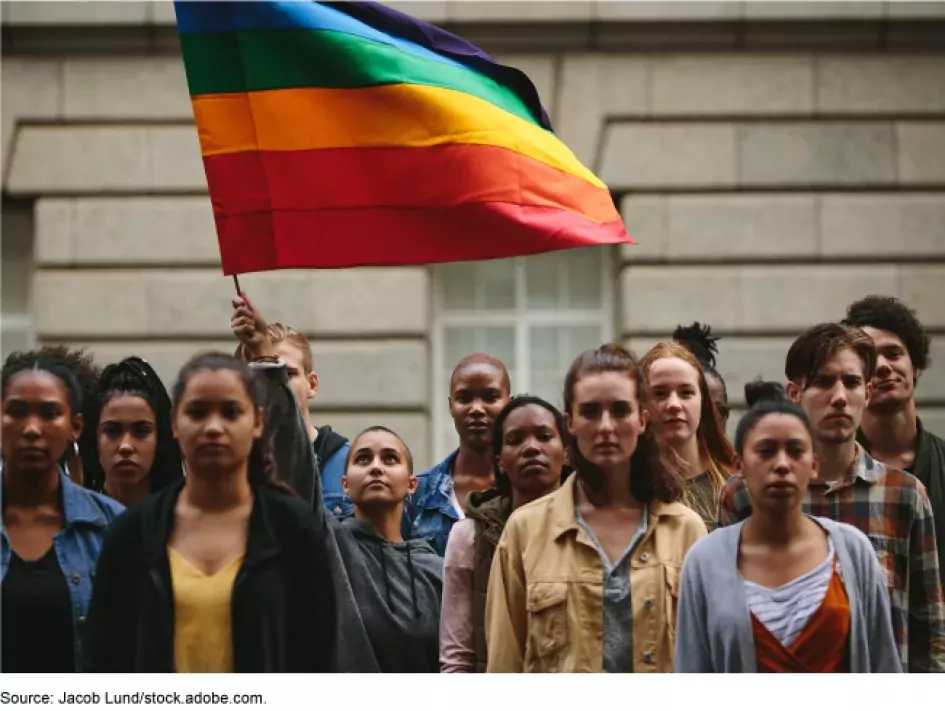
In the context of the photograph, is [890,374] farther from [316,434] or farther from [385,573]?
[316,434]

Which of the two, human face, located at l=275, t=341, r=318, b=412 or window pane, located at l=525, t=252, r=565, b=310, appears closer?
human face, located at l=275, t=341, r=318, b=412

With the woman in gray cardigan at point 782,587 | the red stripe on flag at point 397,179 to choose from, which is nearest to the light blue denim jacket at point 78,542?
the red stripe on flag at point 397,179

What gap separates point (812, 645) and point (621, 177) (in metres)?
7.84

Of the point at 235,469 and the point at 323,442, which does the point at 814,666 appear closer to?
the point at 235,469

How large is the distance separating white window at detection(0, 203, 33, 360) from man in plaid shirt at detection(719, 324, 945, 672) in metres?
7.99

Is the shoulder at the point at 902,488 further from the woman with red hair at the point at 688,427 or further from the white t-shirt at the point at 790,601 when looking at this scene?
the woman with red hair at the point at 688,427

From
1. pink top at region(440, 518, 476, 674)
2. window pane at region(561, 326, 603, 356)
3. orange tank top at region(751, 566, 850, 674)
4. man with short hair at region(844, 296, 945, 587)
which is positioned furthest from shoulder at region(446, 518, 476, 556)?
window pane at region(561, 326, 603, 356)

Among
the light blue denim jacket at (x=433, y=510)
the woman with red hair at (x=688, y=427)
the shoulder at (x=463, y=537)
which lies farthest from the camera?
the light blue denim jacket at (x=433, y=510)

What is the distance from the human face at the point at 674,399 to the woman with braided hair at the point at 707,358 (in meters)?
0.38

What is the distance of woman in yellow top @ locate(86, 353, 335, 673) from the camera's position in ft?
19.1

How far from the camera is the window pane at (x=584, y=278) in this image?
45.4 feet

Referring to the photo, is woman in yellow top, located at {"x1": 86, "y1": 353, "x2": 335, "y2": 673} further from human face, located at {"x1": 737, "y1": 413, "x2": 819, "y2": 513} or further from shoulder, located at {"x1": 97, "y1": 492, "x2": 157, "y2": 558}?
human face, located at {"x1": 737, "y1": 413, "x2": 819, "y2": 513}

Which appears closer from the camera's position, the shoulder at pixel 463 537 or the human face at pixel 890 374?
the shoulder at pixel 463 537

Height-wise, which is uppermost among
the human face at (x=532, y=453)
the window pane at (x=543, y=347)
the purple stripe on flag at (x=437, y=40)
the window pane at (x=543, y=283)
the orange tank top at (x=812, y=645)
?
the purple stripe on flag at (x=437, y=40)
